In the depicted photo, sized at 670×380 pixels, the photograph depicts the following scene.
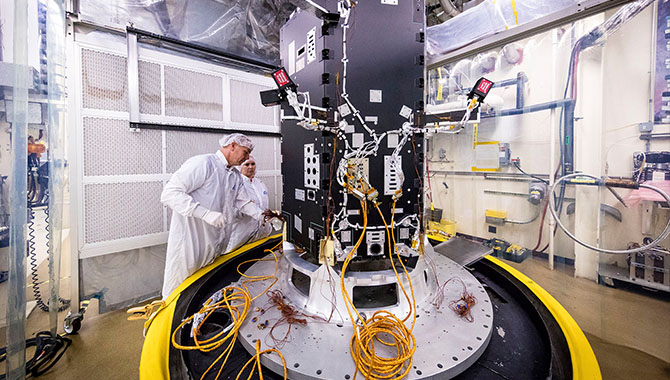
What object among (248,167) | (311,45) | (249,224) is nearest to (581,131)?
(311,45)

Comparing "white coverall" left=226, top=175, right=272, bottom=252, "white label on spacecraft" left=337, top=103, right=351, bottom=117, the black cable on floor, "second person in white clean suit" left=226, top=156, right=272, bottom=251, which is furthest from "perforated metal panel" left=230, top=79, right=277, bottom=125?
the black cable on floor

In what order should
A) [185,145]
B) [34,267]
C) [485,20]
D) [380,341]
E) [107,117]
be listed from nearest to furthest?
[380,341] → [34,267] → [107,117] → [485,20] → [185,145]

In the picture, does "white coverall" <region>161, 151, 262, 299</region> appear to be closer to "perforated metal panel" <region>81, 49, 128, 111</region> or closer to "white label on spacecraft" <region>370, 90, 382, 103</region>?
"perforated metal panel" <region>81, 49, 128, 111</region>

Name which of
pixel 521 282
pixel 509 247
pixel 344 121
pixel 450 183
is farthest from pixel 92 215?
pixel 509 247

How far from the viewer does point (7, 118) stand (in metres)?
1.36

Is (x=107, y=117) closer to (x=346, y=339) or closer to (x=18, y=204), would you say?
(x=18, y=204)

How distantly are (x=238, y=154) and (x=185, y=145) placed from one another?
735mm

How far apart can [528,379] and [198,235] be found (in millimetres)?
2389

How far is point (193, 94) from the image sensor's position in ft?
8.88

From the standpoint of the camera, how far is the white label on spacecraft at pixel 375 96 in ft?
4.50

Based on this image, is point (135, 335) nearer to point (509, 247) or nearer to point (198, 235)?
point (198, 235)

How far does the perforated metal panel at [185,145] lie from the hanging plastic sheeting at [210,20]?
94cm

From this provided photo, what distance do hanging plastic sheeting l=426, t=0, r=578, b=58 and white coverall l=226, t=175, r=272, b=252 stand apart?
2.56 meters

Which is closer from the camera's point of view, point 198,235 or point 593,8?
point 593,8
